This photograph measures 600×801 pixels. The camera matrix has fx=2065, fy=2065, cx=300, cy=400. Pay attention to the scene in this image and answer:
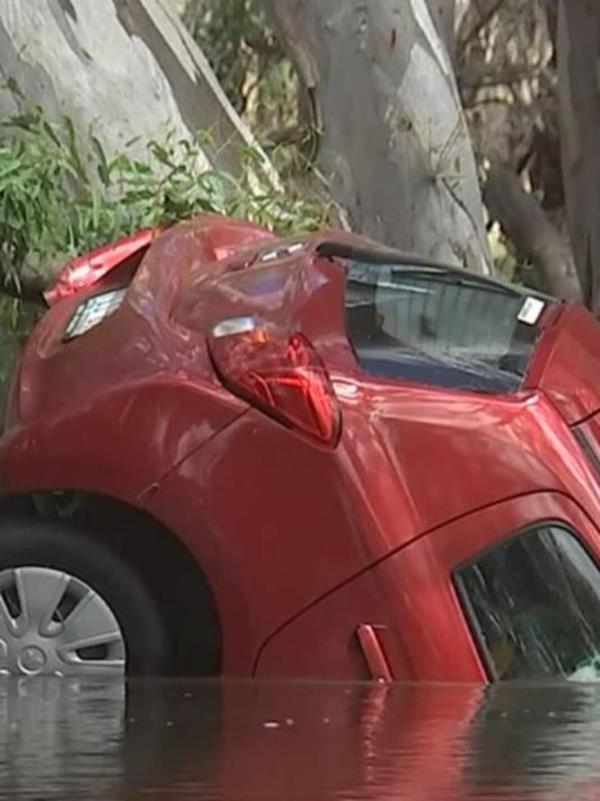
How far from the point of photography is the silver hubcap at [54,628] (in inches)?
176

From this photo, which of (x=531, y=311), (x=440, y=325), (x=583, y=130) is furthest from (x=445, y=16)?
A: (x=440, y=325)

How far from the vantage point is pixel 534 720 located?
3373 millimetres

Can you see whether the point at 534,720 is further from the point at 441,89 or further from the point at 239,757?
the point at 441,89

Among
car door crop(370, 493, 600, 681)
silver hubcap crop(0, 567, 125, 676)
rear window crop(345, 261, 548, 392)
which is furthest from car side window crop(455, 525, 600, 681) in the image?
silver hubcap crop(0, 567, 125, 676)

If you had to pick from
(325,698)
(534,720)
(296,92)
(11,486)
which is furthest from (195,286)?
(296,92)

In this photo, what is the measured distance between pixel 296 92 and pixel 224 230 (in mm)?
7911

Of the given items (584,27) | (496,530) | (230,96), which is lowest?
(230,96)

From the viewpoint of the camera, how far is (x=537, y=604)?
4309 mm

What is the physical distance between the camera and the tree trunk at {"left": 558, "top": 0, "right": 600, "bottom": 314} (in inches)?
355

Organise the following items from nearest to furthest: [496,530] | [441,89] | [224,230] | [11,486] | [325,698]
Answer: [325,698]
[496,530]
[11,486]
[224,230]
[441,89]

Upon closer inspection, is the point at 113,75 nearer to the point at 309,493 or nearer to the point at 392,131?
the point at 392,131

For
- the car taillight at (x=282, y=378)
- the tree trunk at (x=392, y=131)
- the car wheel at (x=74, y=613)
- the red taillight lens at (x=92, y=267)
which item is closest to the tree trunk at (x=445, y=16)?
the tree trunk at (x=392, y=131)

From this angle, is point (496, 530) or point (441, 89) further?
point (441, 89)

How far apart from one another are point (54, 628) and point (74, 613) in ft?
0.22
